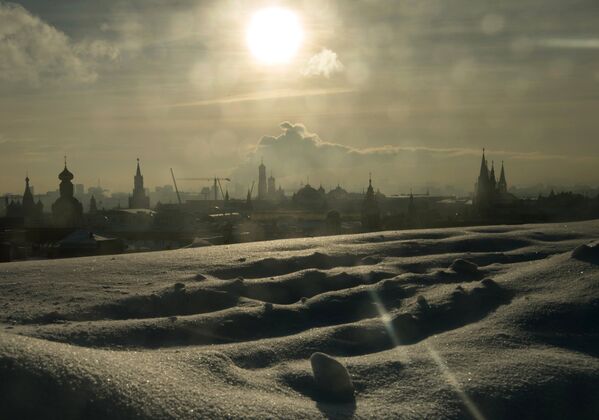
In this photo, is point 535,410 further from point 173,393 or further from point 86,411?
point 86,411

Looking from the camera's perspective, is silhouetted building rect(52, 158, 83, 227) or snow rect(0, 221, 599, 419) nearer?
snow rect(0, 221, 599, 419)

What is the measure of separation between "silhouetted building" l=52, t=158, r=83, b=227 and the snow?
37.6 metres

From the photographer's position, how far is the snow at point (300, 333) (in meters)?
3.29

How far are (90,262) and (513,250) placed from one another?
606cm

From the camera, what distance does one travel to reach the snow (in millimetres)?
3291

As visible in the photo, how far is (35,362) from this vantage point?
10.5 feet

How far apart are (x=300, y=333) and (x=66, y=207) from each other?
1661 inches

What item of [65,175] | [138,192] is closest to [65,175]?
[65,175]

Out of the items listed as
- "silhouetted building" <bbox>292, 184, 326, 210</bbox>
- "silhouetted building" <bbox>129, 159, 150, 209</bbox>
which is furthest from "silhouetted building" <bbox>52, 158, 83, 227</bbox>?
"silhouetted building" <bbox>129, 159, 150, 209</bbox>

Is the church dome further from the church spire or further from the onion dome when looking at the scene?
the church spire

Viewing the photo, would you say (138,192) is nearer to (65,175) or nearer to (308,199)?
(308,199)

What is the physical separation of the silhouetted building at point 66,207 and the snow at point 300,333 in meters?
37.6

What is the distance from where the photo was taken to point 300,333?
16.5 feet

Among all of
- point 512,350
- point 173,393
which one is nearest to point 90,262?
point 173,393
